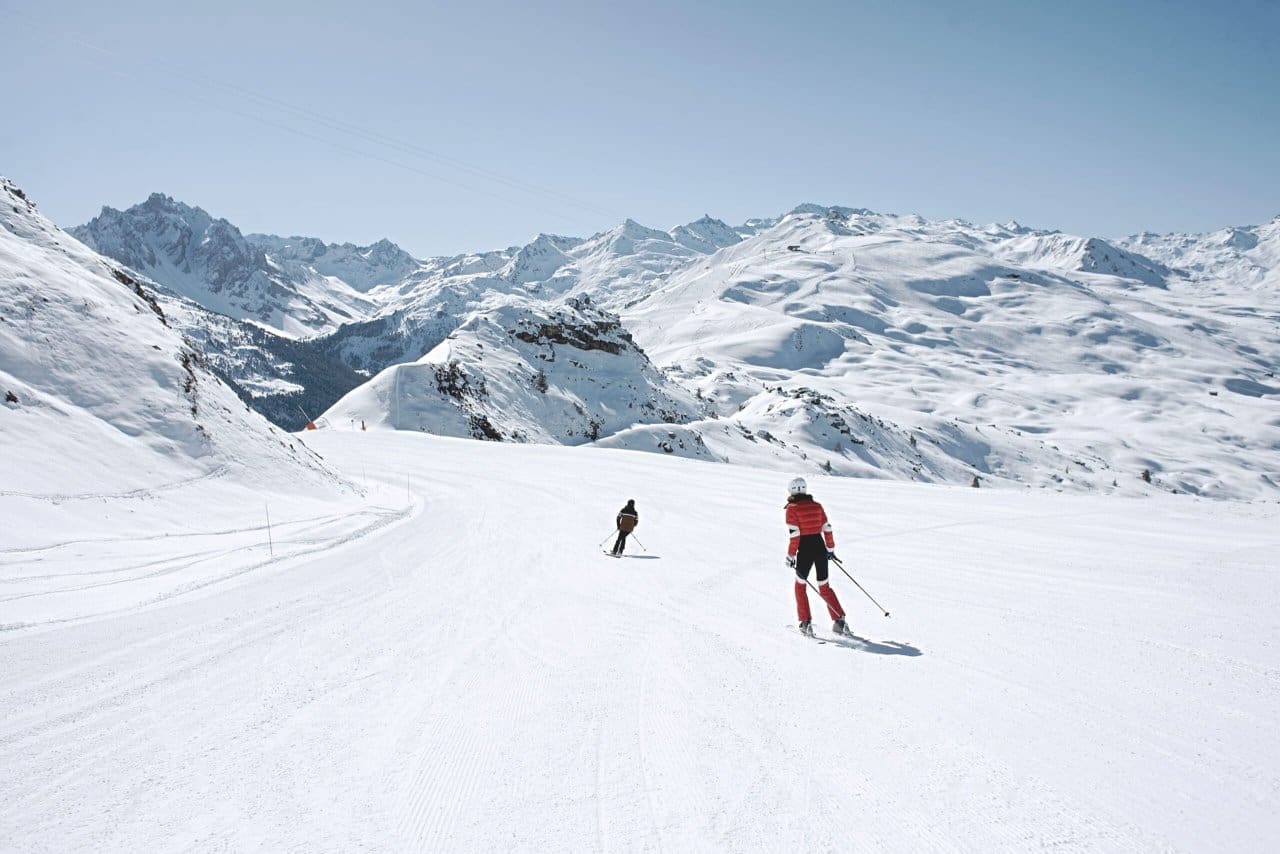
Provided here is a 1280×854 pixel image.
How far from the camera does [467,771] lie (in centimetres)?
479

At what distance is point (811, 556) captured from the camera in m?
8.69

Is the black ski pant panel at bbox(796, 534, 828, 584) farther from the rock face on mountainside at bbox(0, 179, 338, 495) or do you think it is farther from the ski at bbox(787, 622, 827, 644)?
the rock face on mountainside at bbox(0, 179, 338, 495)

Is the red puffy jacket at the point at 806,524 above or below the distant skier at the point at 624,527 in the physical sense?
above

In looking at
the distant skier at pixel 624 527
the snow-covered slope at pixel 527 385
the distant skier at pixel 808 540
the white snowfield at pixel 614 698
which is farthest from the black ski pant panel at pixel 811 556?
the snow-covered slope at pixel 527 385

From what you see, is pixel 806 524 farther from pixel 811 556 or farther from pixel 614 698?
pixel 614 698

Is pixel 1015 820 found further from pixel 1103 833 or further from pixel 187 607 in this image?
pixel 187 607

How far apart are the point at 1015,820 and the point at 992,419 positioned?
174 metres

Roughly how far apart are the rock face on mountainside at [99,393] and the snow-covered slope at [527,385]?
143ft

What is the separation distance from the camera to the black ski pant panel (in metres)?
8.61

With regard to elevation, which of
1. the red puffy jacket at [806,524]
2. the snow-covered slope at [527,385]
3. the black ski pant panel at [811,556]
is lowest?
the black ski pant panel at [811,556]

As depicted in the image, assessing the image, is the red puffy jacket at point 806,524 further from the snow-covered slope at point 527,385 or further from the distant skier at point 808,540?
the snow-covered slope at point 527,385

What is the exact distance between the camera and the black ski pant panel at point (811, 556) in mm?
8609

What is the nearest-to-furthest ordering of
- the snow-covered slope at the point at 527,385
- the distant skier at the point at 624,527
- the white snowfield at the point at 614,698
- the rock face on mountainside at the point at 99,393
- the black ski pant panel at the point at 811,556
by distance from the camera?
the white snowfield at the point at 614,698 < the black ski pant panel at the point at 811,556 < the rock face on mountainside at the point at 99,393 < the distant skier at the point at 624,527 < the snow-covered slope at the point at 527,385

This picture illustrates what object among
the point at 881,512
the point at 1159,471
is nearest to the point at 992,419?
the point at 1159,471
